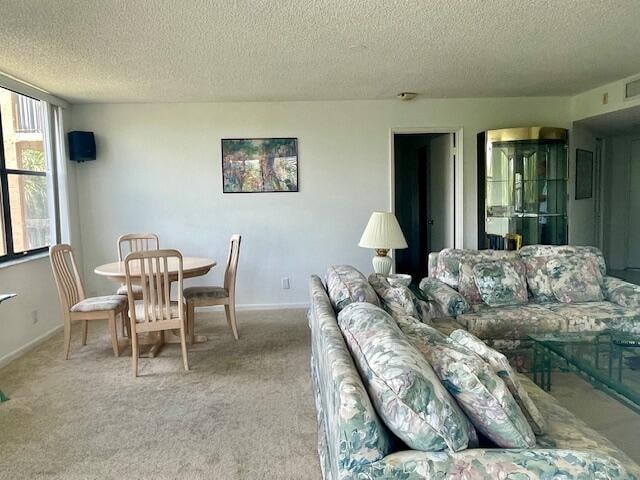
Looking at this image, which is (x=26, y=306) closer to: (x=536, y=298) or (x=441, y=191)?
(x=536, y=298)

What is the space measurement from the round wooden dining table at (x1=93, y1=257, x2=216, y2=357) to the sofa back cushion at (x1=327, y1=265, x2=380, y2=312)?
152cm

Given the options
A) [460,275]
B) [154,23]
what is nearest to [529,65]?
[460,275]

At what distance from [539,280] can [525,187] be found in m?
1.70

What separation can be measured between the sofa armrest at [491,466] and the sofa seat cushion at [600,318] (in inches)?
85.2

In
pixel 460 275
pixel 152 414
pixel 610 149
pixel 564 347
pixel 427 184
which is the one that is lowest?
pixel 152 414

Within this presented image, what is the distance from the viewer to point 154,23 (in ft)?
9.27

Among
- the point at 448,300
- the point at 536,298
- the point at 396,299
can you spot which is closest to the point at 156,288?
the point at 396,299

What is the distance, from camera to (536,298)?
12.3 feet

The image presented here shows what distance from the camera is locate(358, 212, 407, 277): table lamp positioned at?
11.3ft

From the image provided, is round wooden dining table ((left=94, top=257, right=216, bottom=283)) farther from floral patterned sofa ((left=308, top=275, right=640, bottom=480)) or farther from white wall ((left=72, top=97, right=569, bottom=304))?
floral patterned sofa ((left=308, top=275, right=640, bottom=480))

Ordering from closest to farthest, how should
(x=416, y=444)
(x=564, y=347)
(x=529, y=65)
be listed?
(x=416, y=444) → (x=564, y=347) → (x=529, y=65)

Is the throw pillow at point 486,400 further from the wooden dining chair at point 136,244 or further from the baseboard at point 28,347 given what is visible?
the baseboard at point 28,347

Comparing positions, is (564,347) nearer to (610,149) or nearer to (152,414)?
(152,414)

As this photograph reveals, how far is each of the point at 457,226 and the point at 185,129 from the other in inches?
128
